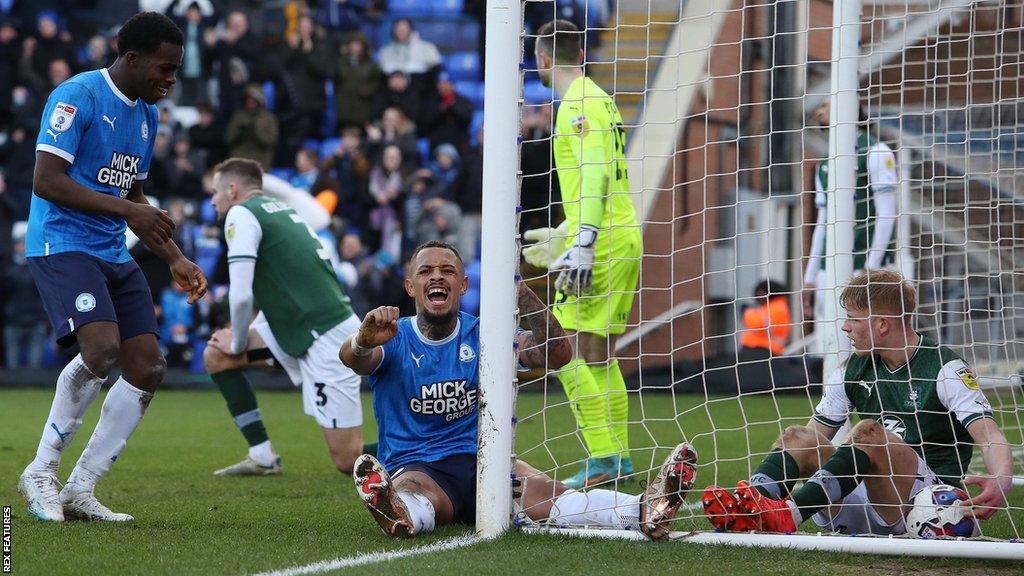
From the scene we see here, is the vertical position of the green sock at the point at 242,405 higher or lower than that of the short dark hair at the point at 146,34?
lower

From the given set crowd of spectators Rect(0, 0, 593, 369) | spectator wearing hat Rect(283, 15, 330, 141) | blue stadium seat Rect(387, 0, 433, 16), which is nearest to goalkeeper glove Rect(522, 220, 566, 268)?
crowd of spectators Rect(0, 0, 593, 369)

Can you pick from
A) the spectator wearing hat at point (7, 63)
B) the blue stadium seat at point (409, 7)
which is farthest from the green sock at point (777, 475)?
the blue stadium seat at point (409, 7)

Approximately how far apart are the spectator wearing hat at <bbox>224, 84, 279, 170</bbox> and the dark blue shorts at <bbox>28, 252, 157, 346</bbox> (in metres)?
10.8

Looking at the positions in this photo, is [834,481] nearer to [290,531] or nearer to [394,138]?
[290,531]

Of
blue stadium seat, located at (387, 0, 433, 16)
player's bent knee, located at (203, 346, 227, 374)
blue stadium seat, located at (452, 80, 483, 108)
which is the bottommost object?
player's bent knee, located at (203, 346, 227, 374)

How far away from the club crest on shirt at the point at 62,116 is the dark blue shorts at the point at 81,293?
0.54 metres

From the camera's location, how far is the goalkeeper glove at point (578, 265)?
655cm

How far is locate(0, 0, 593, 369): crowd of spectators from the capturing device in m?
15.2

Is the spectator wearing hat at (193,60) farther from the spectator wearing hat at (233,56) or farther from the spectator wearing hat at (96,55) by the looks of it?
the spectator wearing hat at (96,55)

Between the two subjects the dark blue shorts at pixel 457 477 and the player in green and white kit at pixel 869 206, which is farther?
the player in green and white kit at pixel 869 206

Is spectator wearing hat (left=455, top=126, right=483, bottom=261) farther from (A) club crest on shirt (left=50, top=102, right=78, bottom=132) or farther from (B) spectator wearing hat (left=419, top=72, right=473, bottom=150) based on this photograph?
(A) club crest on shirt (left=50, top=102, right=78, bottom=132)

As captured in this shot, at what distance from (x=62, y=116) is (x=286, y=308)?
7.95 feet

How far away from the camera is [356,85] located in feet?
54.9

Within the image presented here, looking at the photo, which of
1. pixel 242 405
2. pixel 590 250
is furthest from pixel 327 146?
pixel 590 250
